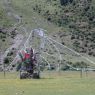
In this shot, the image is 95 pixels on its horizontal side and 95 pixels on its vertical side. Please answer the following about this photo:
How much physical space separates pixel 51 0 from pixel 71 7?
8130mm

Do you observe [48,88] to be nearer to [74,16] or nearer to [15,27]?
[15,27]

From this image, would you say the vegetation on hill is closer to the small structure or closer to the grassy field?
the small structure

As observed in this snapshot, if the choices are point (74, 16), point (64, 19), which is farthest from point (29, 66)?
point (74, 16)

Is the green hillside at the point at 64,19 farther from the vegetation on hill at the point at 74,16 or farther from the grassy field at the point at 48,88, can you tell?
the grassy field at the point at 48,88

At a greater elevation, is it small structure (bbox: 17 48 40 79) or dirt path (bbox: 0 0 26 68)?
dirt path (bbox: 0 0 26 68)

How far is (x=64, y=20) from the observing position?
181000 mm

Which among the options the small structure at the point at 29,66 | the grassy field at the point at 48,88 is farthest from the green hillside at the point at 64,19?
the grassy field at the point at 48,88

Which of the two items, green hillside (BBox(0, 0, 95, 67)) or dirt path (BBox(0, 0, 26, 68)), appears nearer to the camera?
dirt path (BBox(0, 0, 26, 68))

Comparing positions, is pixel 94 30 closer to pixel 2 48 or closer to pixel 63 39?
pixel 63 39

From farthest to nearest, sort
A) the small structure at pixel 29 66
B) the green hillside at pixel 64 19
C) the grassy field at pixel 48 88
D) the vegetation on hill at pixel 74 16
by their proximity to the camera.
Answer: the vegetation on hill at pixel 74 16 < the green hillside at pixel 64 19 < the small structure at pixel 29 66 < the grassy field at pixel 48 88

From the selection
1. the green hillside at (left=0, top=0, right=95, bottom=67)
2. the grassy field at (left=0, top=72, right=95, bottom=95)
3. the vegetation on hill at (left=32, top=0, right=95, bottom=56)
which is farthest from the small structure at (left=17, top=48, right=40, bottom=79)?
the vegetation on hill at (left=32, top=0, right=95, bottom=56)

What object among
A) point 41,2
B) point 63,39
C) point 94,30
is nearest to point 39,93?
point 63,39

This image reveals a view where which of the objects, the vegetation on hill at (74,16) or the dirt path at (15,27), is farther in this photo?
the vegetation on hill at (74,16)

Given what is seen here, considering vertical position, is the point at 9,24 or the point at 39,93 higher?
the point at 9,24
